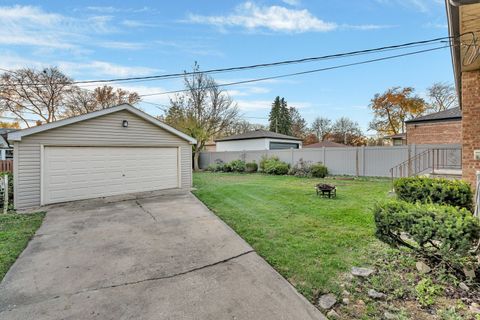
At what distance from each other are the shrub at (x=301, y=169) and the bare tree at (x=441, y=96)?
76.6 ft

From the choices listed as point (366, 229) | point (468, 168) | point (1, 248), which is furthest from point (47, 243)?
point (468, 168)

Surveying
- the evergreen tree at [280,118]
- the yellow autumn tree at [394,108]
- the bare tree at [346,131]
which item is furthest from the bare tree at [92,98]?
the bare tree at [346,131]

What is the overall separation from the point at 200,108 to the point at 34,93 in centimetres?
1497

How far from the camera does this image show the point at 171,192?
29.7 ft

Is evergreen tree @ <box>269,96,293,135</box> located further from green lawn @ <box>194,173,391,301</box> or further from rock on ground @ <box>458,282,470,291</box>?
rock on ground @ <box>458,282,470,291</box>

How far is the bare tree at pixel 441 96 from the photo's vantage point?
26891 mm

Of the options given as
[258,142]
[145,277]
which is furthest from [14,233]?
[258,142]

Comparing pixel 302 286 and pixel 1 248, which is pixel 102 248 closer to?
pixel 1 248

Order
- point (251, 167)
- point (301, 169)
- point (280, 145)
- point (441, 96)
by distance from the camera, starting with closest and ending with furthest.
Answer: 1. point (301, 169)
2. point (251, 167)
3. point (280, 145)
4. point (441, 96)

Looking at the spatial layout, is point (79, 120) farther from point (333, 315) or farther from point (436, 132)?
point (436, 132)

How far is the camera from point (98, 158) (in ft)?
27.0

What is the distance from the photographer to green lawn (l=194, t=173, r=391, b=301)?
3133 mm

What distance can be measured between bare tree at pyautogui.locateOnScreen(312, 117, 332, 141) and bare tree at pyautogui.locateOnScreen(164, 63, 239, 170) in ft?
78.2

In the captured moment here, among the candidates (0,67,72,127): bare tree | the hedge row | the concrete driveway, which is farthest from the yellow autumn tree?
(0,67,72,127): bare tree
